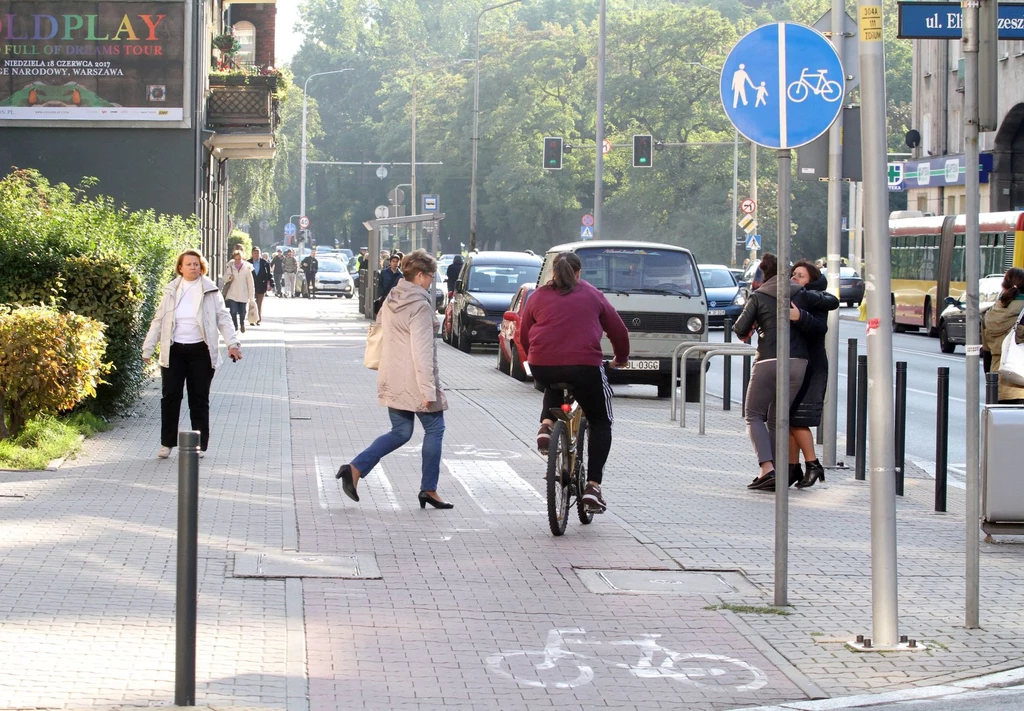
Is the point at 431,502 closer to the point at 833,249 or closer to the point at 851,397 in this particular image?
the point at 851,397

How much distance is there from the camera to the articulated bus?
107 ft

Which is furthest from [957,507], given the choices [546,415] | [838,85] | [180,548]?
[180,548]

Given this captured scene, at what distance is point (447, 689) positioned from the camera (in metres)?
5.97

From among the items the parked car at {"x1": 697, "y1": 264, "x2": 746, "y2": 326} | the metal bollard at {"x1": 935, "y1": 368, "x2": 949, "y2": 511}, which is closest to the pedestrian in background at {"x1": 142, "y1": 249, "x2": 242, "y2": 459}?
the metal bollard at {"x1": 935, "y1": 368, "x2": 949, "y2": 511}

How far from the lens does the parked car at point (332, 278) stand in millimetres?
57500

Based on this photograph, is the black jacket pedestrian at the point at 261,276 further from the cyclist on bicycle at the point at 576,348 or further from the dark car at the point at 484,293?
the cyclist on bicycle at the point at 576,348

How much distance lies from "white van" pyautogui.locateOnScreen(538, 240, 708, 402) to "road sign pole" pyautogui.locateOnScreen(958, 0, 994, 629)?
1132 cm

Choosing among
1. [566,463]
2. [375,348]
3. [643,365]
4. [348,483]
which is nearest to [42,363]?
[375,348]

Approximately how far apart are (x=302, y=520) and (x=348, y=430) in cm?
503

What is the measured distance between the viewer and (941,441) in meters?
10.6

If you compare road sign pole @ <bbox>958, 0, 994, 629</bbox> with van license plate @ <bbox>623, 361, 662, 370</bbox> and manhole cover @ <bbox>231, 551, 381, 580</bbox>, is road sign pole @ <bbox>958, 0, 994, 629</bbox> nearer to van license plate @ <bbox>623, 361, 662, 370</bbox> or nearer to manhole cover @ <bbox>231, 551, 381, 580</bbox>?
manhole cover @ <bbox>231, 551, 381, 580</bbox>

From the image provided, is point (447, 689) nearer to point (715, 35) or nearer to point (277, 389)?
point (277, 389)

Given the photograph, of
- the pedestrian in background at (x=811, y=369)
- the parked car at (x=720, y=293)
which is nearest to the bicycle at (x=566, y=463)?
the pedestrian in background at (x=811, y=369)

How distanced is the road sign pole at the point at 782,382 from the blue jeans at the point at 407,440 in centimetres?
324
